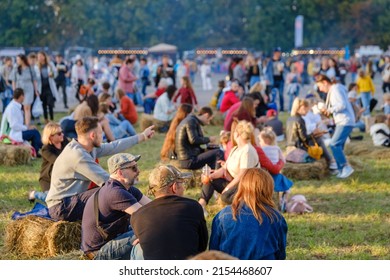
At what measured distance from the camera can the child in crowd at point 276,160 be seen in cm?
1176

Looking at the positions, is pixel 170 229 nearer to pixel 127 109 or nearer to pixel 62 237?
pixel 62 237

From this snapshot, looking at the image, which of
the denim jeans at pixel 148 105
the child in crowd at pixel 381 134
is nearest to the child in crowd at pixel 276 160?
the child in crowd at pixel 381 134

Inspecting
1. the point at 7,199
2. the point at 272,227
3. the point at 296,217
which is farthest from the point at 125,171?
the point at 7,199

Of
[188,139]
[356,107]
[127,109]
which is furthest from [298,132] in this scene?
[127,109]

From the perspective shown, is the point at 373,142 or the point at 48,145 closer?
the point at 48,145

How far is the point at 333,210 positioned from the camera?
12.0 metres

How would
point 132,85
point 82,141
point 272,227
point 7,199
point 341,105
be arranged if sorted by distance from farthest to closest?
1. point 132,85
2. point 341,105
3. point 7,199
4. point 82,141
5. point 272,227

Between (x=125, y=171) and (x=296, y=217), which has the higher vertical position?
(x=125, y=171)

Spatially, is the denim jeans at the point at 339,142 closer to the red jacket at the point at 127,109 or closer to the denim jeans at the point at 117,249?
the red jacket at the point at 127,109

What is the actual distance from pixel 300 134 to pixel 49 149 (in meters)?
4.44

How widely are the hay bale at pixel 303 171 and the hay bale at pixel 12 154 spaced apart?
173 inches

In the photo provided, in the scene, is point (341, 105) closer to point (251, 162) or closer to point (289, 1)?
point (251, 162)

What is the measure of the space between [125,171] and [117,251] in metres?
0.72

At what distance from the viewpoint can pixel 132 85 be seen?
26.2 m
